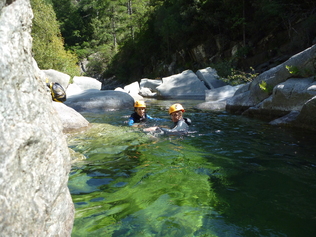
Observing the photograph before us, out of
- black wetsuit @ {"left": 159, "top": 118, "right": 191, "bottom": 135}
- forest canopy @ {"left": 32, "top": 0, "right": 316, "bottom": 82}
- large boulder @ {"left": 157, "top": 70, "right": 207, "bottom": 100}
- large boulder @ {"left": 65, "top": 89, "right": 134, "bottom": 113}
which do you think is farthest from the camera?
forest canopy @ {"left": 32, "top": 0, "right": 316, "bottom": 82}

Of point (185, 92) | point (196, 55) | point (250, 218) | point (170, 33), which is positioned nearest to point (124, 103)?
point (185, 92)

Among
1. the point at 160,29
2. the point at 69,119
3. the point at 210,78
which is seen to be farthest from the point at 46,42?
the point at 69,119

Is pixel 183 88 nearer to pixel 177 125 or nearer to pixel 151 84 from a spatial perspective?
pixel 151 84

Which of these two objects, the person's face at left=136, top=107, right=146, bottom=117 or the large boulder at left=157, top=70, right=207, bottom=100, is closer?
the person's face at left=136, top=107, right=146, bottom=117

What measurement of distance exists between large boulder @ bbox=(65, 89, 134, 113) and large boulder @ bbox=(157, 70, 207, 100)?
558cm

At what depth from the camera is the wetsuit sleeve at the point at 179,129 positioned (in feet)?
20.2

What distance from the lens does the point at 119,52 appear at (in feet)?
139

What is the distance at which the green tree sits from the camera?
20.2 metres

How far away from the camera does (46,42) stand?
21906mm

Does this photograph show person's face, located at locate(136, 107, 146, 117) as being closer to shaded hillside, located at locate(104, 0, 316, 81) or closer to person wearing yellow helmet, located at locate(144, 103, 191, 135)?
person wearing yellow helmet, located at locate(144, 103, 191, 135)

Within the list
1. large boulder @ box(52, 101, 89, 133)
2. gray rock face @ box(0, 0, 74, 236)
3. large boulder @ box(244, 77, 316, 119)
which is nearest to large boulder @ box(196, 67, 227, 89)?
large boulder @ box(244, 77, 316, 119)

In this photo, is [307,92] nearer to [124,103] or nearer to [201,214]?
[201,214]

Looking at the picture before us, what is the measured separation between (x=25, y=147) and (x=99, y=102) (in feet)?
37.6

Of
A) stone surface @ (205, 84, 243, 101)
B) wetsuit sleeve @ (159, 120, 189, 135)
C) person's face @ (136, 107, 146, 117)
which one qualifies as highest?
person's face @ (136, 107, 146, 117)
